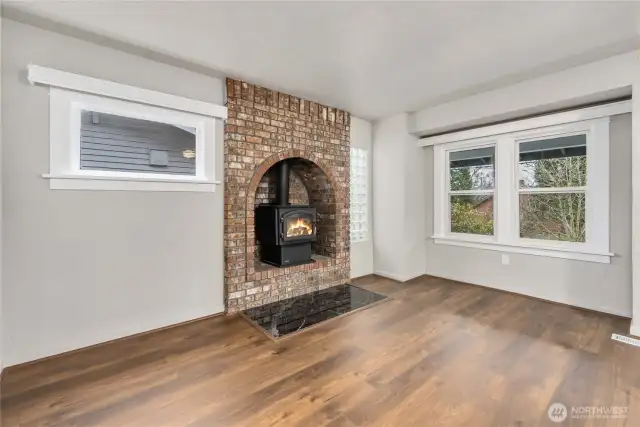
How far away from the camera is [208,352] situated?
2.33 meters

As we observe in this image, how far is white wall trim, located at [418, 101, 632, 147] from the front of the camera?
9.66 ft

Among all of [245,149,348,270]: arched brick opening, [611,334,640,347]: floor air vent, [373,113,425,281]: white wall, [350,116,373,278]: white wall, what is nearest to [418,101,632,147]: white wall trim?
[373,113,425,281]: white wall

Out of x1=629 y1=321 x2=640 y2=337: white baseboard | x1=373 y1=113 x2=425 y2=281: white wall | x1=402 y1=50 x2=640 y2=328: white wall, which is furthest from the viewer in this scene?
x1=373 y1=113 x2=425 y2=281: white wall

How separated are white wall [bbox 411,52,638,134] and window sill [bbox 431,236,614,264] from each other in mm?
1607

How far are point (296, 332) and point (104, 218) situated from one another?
193 cm

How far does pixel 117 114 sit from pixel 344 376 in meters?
2.85

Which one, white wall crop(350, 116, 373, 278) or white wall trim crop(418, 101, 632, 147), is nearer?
white wall trim crop(418, 101, 632, 147)

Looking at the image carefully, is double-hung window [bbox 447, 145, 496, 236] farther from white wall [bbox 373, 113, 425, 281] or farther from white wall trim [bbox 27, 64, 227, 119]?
white wall trim [bbox 27, 64, 227, 119]

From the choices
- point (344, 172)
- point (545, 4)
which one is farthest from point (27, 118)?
point (545, 4)

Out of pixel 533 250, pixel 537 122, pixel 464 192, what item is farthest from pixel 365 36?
pixel 533 250

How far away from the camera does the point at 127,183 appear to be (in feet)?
8.37

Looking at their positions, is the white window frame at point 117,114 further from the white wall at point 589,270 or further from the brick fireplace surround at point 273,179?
the white wall at point 589,270

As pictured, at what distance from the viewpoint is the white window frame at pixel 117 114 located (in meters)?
2.26

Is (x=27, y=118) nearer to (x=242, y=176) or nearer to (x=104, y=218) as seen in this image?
(x=104, y=218)
